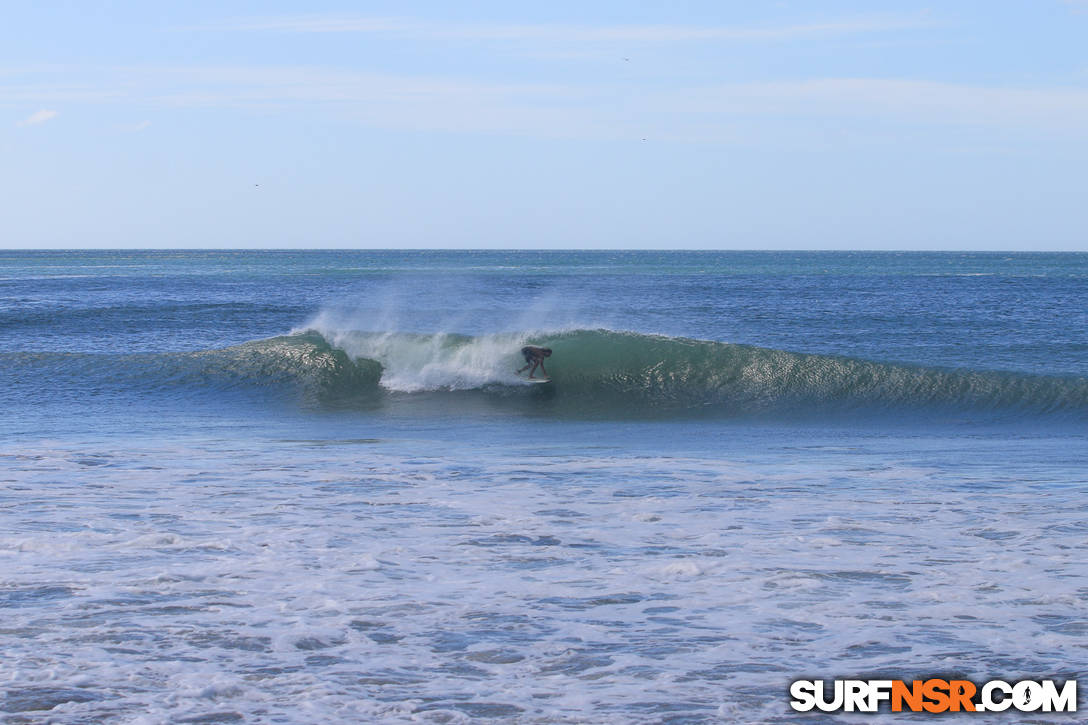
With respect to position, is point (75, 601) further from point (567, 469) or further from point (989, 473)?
point (989, 473)

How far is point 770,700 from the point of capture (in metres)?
4.14

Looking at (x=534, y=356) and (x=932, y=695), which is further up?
(x=534, y=356)

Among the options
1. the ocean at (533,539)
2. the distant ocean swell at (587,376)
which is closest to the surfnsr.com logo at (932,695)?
the ocean at (533,539)

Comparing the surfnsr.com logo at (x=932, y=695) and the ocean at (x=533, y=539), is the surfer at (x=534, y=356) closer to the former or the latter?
the ocean at (x=533, y=539)

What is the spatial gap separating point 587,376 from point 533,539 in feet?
34.0

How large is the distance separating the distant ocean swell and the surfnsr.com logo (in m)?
10.1

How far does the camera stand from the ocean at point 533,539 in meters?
4.35

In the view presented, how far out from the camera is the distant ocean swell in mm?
15219

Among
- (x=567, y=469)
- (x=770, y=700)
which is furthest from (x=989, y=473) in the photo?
(x=770, y=700)

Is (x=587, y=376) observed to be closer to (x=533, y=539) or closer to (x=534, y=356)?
(x=534, y=356)

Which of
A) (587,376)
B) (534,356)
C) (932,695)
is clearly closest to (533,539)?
(932,695)

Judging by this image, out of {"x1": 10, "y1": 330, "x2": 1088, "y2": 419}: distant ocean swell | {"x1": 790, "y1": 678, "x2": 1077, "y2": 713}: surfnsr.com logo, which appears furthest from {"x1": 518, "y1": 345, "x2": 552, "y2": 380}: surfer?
{"x1": 790, "y1": 678, "x2": 1077, "y2": 713}: surfnsr.com logo

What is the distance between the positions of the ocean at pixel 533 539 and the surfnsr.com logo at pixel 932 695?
9cm

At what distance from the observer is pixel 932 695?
4203 millimetres
